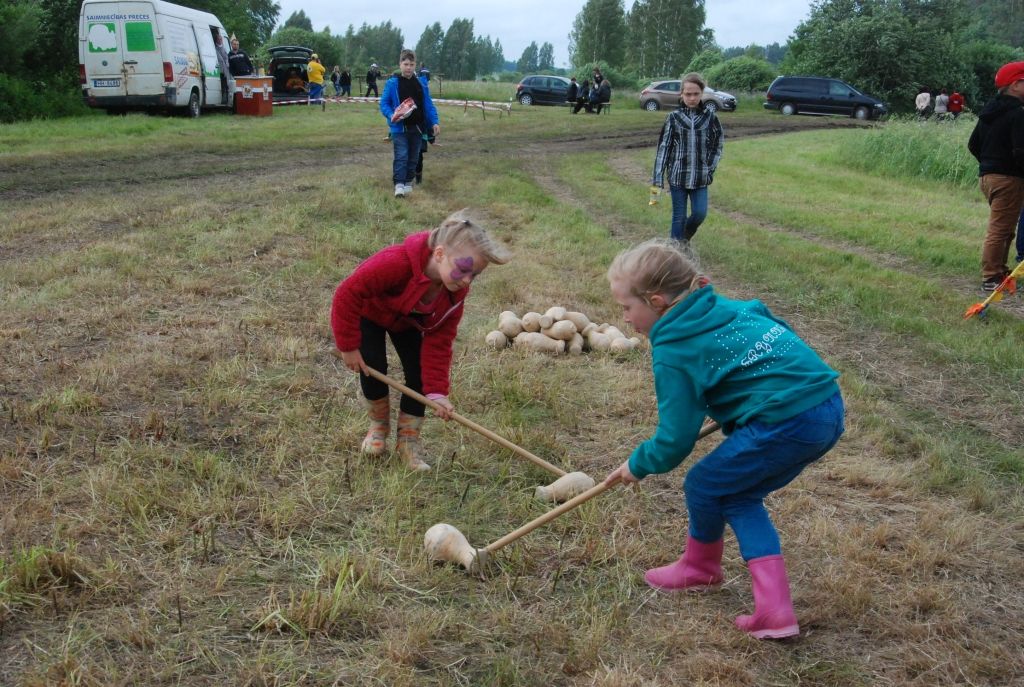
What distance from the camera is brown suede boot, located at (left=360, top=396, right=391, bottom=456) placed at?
4.41 m

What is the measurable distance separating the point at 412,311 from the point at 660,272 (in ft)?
4.60

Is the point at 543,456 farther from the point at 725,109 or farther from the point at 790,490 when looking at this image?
the point at 725,109

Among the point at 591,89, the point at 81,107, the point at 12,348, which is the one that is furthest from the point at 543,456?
the point at 591,89

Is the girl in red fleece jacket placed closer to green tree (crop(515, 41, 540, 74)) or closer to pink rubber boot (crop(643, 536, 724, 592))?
pink rubber boot (crop(643, 536, 724, 592))

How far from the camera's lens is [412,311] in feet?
13.1

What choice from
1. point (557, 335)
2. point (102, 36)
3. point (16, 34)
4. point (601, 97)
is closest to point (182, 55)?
point (102, 36)

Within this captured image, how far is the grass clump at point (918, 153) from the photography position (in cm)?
1553

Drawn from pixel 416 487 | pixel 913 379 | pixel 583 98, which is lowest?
pixel 416 487

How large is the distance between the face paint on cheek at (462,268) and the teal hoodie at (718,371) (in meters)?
1.04

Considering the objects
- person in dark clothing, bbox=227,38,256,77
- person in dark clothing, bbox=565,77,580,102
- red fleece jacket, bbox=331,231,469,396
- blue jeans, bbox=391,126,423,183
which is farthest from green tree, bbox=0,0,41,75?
red fleece jacket, bbox=331,231,469,396

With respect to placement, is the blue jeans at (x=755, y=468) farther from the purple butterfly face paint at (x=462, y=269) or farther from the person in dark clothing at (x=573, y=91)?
the person in dark clothing at (x=573, y=91)

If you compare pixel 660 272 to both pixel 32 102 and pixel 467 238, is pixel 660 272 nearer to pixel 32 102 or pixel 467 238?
pixel 467 238

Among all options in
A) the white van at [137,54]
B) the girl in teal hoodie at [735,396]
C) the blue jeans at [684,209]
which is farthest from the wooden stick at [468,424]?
the white van at [137,54]

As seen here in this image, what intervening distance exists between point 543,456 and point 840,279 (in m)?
5.11
